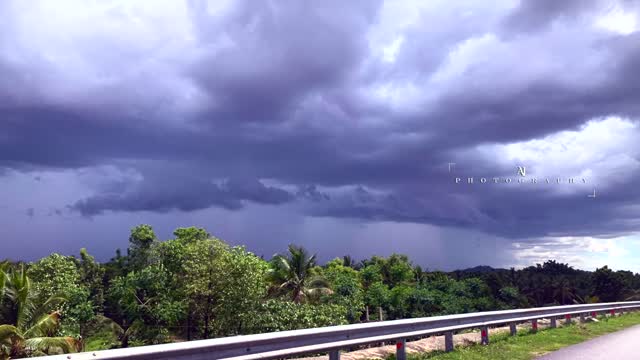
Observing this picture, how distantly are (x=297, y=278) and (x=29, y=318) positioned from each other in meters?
22.2

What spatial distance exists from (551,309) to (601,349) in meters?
6.25

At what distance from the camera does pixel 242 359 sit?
22.6 ft

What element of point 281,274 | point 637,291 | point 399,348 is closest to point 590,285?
point 637,291

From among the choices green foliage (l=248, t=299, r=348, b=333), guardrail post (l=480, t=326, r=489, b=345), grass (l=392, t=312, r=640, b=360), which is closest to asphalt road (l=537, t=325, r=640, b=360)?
grass (l=392, t=312, r=640, b=360)

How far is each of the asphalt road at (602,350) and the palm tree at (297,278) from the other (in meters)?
29.8

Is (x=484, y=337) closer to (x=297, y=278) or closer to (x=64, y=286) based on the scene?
(x=64, y=286)

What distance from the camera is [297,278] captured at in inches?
1788

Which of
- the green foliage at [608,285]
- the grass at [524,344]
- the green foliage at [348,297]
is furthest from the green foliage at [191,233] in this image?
the green foliage at [608,285]

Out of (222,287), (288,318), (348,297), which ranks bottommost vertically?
(288,318)

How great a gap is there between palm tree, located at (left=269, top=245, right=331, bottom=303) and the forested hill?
76mm

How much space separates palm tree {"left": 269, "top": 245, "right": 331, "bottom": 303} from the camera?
1749 inches

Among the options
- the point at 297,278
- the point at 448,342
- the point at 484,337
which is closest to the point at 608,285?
the point at 297,278

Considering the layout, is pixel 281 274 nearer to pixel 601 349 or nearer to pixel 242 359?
pixel 601 349

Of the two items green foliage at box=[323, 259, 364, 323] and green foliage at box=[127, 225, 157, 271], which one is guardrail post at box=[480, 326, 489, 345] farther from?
green foliage at box=[127, 225, 157, 271]
